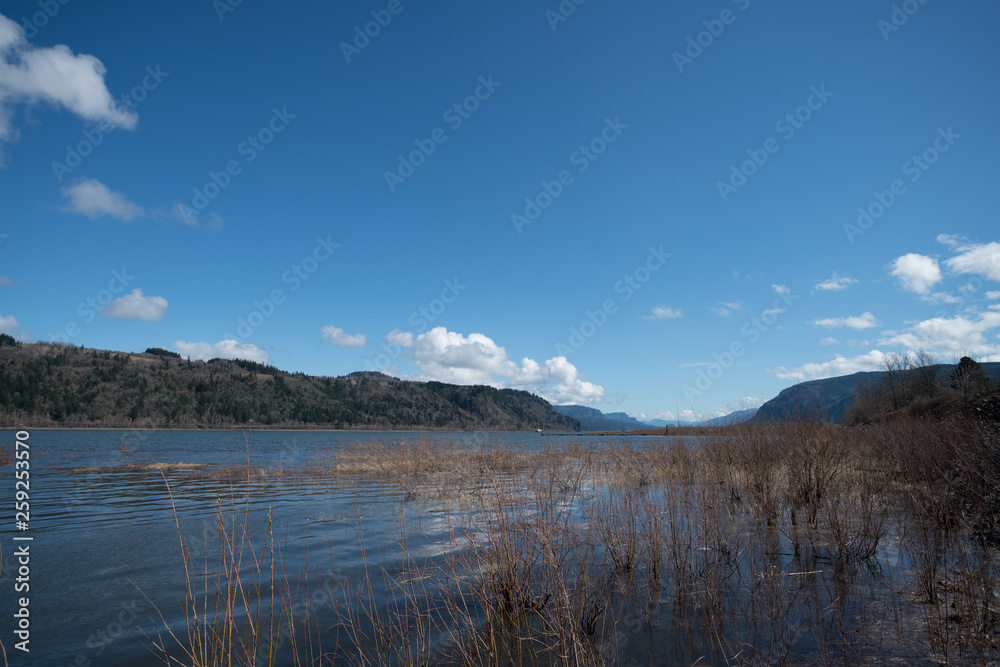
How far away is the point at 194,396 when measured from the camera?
108 metres

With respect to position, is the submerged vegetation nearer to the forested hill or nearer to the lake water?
the lake water

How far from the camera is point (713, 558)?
638cm

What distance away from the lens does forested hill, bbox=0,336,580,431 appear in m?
80.2

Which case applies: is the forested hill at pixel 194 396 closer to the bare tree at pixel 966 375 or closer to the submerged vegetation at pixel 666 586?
the bare tree at pixel 966 375

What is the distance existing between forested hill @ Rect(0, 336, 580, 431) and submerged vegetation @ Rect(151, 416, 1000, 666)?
46159mm

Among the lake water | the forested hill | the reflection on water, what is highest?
the forested hill

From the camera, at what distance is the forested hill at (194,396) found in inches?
3159

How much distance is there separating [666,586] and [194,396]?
127663 millimetres

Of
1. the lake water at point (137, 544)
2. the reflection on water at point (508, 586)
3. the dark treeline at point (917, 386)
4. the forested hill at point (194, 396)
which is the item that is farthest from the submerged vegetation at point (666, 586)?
the forested hill at point (194, 396)

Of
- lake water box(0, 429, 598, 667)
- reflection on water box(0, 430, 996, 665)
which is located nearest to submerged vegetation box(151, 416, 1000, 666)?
reflection on water box(0, 430, 996, 665)

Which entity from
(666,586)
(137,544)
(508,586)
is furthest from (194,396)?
(666,586)

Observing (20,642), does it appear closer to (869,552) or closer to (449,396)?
(869,552)

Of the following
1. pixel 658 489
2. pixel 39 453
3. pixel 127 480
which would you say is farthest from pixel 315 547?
pixel 39 453

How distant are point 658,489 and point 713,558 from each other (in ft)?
26.6
